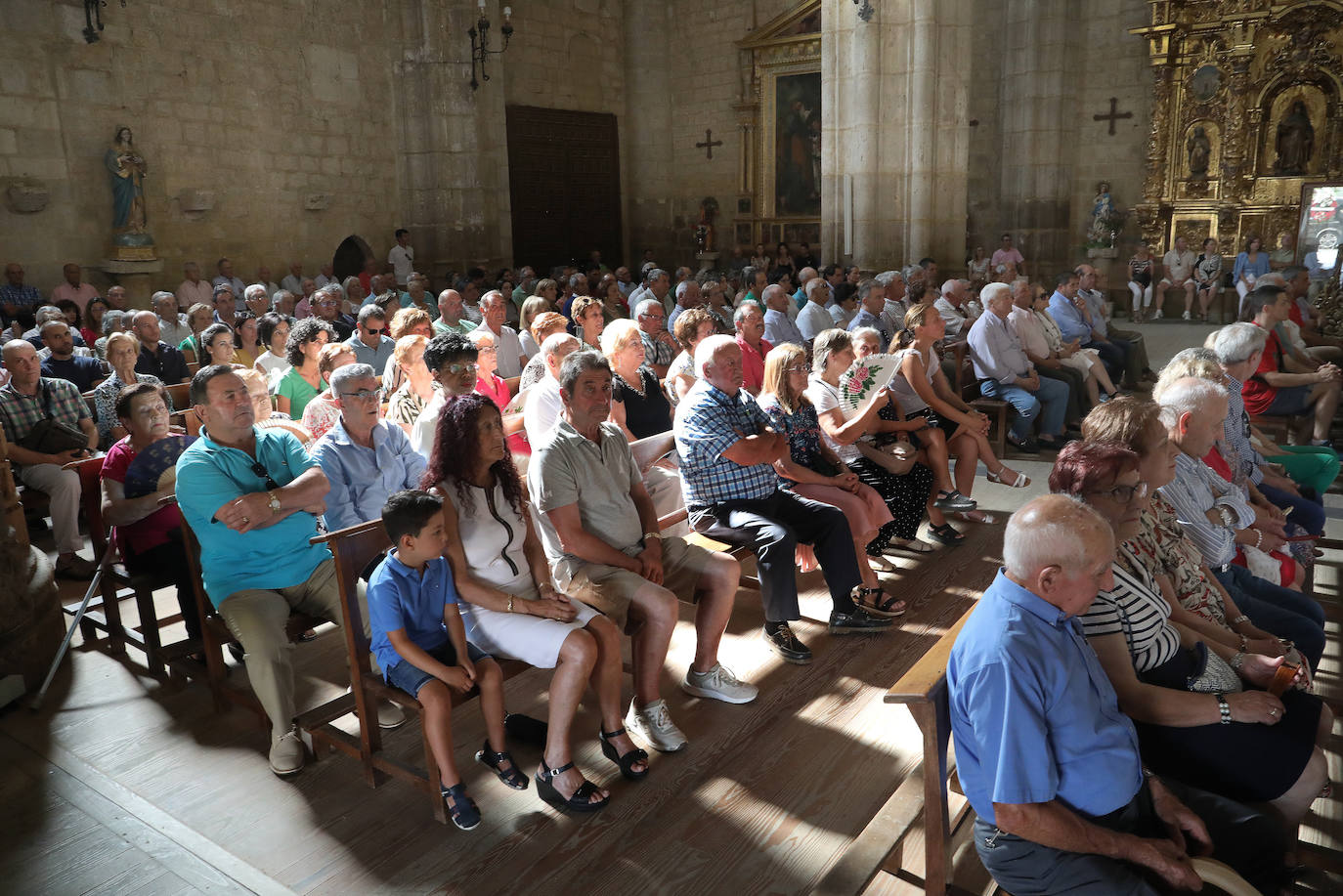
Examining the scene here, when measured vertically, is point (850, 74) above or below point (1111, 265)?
above

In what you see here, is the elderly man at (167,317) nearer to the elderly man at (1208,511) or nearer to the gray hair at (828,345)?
the gray hair at (828,345)

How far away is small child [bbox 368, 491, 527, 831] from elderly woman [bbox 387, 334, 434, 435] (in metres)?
2.02

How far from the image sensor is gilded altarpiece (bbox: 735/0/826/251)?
631 inches

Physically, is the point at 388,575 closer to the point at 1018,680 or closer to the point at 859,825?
the point at 859,825

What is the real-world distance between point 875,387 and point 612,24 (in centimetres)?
1403

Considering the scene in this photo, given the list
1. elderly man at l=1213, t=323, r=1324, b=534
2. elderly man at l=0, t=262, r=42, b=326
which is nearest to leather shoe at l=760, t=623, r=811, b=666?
elderly man at l=1213, t=323, r=1324, b=534

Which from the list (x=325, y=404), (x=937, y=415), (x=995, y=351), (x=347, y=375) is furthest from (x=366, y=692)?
(x=995, y=351)

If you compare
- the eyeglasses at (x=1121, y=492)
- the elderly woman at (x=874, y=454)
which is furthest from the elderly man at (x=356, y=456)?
the eyeglasses at (x=1121, y=492)

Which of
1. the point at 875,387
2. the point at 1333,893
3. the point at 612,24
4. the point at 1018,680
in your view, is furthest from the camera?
the point at 612,24

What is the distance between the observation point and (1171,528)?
9.70 ft

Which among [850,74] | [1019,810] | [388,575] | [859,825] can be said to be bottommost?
[859,825]

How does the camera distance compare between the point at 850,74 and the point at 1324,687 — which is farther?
the point at 850,74

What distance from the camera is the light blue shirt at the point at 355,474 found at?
371cm

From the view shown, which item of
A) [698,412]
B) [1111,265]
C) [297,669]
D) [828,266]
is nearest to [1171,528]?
[698,412]
